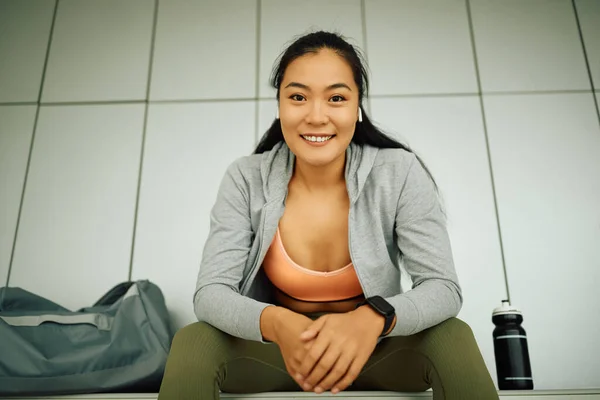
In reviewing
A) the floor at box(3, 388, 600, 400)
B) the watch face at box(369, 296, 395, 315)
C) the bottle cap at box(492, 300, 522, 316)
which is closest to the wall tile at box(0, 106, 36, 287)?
the floor at box(3, 388, 600, 400)

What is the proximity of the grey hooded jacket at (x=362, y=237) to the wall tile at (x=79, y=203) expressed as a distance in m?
0.94

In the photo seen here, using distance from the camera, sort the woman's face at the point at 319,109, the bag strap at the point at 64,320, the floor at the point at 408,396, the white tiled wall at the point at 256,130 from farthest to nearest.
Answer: the white tiled wall at the point at 256,130 < the bag strap at the point at 64,320 < the woman's face at the point at 319,109 < the floor at the point at 408,396

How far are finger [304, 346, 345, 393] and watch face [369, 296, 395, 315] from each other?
12 centimetres

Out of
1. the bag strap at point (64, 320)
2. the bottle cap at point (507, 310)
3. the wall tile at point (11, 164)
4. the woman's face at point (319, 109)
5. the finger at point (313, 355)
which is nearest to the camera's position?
the finger at point (313, 355)

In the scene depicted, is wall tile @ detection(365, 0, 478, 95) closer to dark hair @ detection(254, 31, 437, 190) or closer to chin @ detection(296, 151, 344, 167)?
dark hair @ detection(254, 31, 437, 190)

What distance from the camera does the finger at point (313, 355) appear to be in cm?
86

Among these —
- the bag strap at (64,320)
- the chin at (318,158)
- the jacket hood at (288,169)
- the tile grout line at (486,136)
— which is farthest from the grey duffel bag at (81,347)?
the tile grout line at (486,136)

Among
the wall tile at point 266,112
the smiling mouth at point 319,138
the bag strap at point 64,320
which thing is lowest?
the bag strap at point 64,320

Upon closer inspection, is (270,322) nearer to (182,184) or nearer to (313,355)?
(313,355)

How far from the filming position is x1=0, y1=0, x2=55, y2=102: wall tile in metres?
2.22

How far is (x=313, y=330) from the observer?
0.88 m

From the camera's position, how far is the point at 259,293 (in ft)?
4.17

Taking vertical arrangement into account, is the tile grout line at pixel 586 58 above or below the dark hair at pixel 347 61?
above

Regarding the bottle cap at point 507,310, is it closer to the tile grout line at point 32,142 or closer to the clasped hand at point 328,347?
the clasped hand at point 328,347
